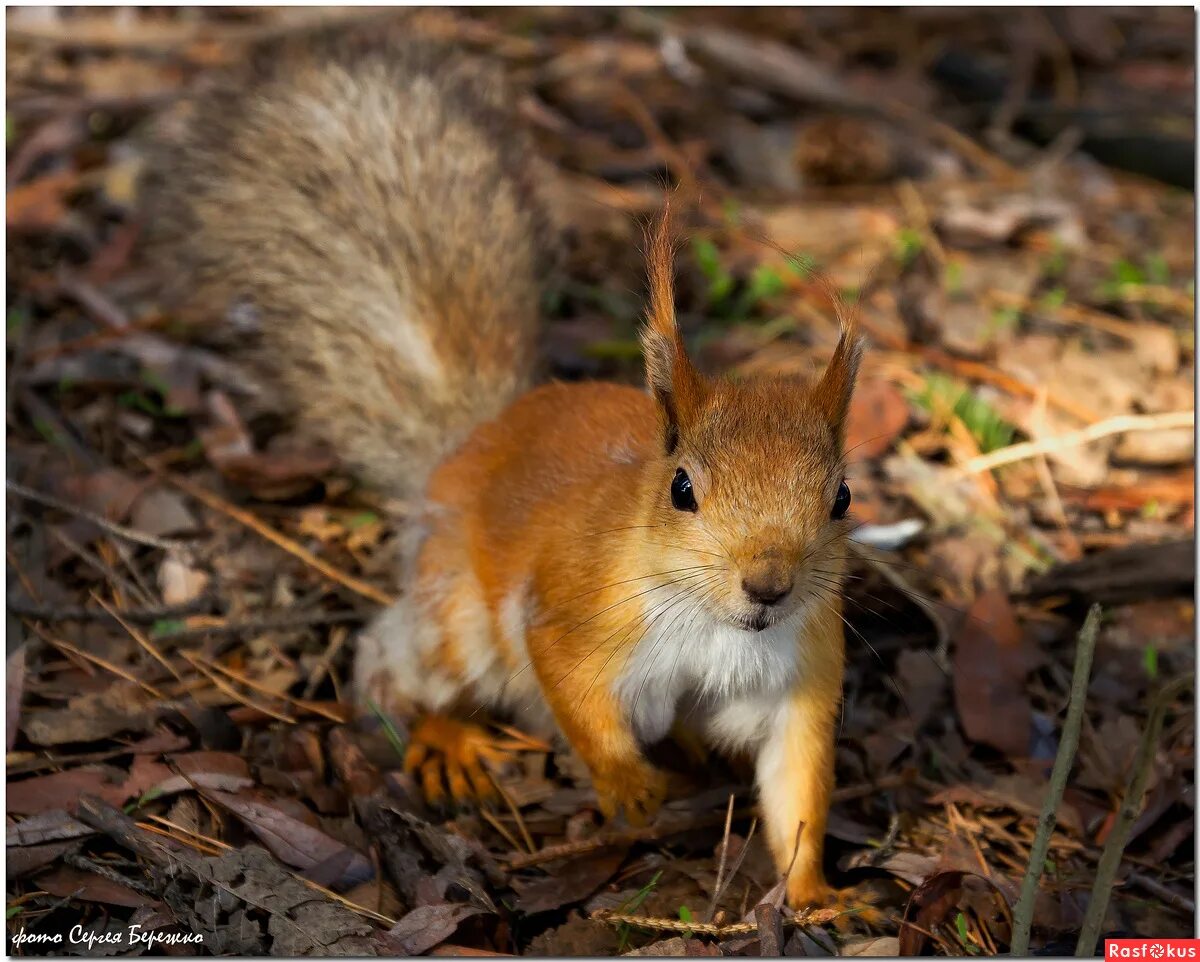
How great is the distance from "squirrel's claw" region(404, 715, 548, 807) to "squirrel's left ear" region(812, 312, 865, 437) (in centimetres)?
109

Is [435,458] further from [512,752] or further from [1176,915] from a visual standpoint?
[1176,915]

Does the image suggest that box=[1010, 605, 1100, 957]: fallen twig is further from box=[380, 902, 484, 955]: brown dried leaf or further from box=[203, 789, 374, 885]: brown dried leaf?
box=[203, 789, 374, 885]: brown dried leaf

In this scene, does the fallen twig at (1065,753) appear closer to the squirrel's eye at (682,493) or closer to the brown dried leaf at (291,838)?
the squirrel's eye at (682,493)

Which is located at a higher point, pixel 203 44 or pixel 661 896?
pixel 203 44

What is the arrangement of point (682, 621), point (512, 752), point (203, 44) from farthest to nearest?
point (203, 44)
point (512, 752)
point (682, 621)

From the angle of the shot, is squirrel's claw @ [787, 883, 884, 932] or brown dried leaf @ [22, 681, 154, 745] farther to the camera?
brown dried leaf @ [22, 681, 154, 745]

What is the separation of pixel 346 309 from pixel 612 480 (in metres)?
1.07

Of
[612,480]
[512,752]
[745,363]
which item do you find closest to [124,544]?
[512,752]

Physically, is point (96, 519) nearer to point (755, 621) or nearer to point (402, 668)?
point (402, 668)

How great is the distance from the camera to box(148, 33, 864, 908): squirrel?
2170mm

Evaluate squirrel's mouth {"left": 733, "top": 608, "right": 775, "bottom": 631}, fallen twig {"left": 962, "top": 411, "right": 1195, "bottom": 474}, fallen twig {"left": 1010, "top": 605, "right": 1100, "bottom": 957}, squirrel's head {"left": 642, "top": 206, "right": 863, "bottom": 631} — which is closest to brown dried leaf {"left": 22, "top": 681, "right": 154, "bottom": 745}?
squirrel's head {"left": 642, "top": 206, "right": 863, "bottom": 631}

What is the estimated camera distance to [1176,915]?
7.88 ft

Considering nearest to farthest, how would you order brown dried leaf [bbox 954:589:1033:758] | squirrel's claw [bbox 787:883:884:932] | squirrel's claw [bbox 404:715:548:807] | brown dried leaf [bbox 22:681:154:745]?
squirrel's claw [bbox 787:883:884:932]
brown dried leaf [bbox 22:681:154:745]
squirrel's claw [bbox 404:715:548:807]
brown dried leaf [bbox 954:589:1033:758]

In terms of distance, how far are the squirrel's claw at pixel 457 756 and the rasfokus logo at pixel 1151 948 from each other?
1.24m
